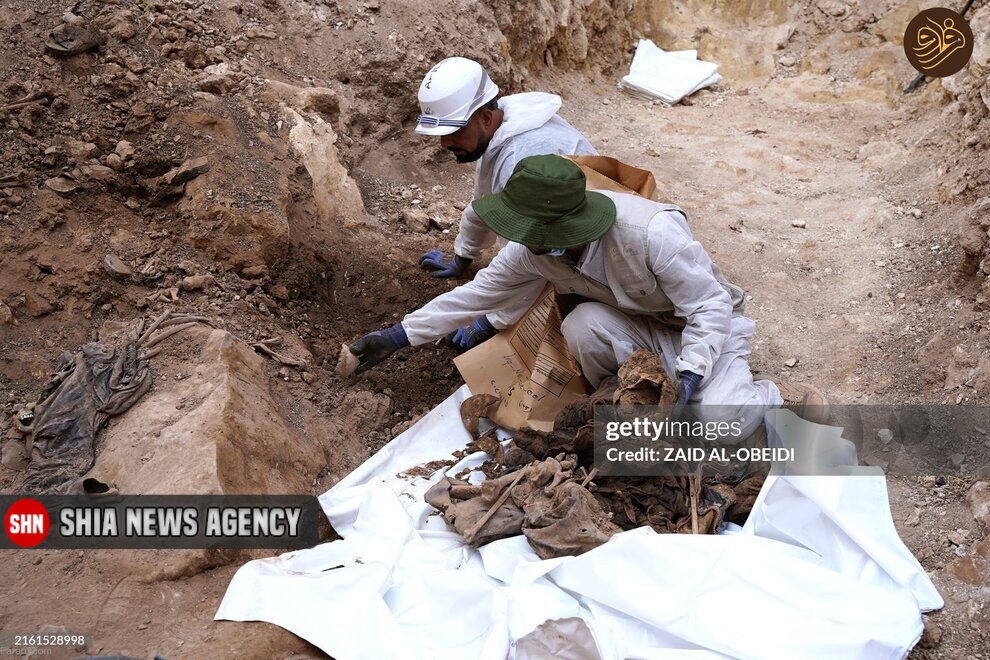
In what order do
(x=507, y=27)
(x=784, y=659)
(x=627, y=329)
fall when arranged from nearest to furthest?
(x=784, y=659), (x=627, y=329), (x=507, y=27)

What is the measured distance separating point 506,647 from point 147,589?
3.55 ft

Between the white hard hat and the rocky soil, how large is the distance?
0.79m

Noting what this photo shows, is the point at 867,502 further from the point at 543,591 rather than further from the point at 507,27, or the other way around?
the point at 507,27

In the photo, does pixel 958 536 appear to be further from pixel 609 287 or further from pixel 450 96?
pixel 450 96

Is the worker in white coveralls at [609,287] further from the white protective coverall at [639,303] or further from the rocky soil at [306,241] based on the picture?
the rocky soil at [306,241]

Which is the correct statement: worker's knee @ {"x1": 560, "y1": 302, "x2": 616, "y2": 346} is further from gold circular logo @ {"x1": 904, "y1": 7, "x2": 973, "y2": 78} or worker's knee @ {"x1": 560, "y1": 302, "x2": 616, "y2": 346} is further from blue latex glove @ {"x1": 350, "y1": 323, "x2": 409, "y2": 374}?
gold circular logo @ {"x1": 904, "y1": 7, "x2": 973, "y2": 78}

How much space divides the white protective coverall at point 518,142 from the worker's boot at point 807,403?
132 cm

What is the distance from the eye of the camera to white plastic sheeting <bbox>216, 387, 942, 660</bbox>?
1.99 metres

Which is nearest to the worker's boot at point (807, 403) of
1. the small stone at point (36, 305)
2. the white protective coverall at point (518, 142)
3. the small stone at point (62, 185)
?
the white protective coverall at point (518, 142)

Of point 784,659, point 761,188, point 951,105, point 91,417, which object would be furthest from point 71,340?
point 951,105

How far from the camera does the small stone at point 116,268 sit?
10.3 feet

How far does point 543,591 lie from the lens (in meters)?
2.17

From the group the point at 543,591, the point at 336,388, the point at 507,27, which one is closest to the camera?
the point at 543,591

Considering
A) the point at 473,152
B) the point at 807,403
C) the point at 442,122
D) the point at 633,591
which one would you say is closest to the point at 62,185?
the point at 442,122
